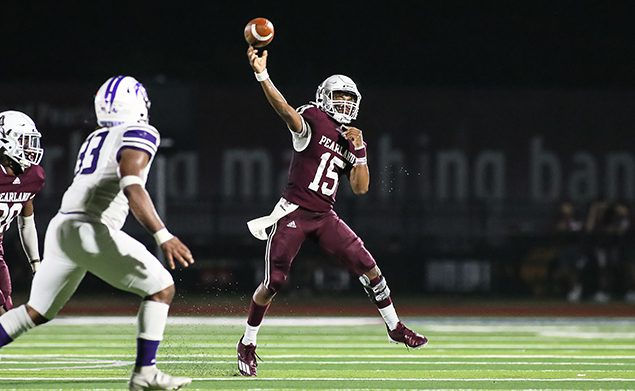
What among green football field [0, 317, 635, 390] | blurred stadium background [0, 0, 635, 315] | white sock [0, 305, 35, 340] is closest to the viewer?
white sock [0, 305, 35, 340]

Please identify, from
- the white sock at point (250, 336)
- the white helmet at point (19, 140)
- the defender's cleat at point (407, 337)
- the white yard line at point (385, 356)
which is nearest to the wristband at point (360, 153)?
the defender's cleat at point (407, 337)

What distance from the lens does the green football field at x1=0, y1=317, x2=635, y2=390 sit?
617cm

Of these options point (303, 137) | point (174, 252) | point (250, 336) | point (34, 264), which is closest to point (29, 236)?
point (34, 264)

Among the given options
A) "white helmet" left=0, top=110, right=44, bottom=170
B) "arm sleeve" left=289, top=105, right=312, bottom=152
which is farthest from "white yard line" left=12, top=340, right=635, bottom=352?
"white helmet" left=0, top=110, right=44, bottom=170

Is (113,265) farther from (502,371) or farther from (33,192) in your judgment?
(502,371)

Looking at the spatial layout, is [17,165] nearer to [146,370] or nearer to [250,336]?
[250,336]

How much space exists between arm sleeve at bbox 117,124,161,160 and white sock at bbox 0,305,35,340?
79 cm

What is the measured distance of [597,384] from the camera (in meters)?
6.11

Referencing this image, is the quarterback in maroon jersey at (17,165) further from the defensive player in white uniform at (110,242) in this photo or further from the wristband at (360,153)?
the wristband at (360,153)

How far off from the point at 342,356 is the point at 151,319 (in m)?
2.77

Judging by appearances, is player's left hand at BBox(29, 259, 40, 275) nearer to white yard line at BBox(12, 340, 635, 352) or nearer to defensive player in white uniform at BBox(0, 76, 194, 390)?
defensive player in white uniform at BBox(0, 76, 194, 390)

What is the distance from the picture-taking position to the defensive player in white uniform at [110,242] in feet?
16.6

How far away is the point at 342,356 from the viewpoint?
7.70 metres

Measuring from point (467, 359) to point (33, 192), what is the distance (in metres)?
2.65
